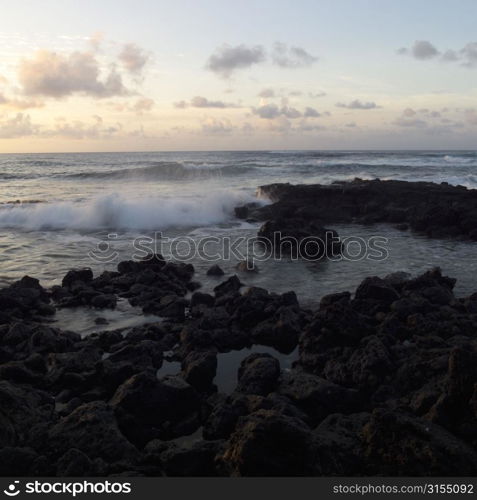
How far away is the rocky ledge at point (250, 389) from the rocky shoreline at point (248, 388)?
0.02 metres

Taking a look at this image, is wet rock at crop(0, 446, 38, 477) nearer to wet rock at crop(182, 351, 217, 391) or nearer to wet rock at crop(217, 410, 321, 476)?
wet rock at crop(217, 410, 321, 476)

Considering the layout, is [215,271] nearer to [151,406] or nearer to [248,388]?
[248,388]

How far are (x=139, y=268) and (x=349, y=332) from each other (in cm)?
742

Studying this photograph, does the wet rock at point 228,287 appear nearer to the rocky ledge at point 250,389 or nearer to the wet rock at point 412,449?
the rocky ledge at point 250,389

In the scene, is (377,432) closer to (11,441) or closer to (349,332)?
(349,332)

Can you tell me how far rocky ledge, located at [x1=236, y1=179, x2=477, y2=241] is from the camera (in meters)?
21.6

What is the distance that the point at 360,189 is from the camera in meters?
27.7

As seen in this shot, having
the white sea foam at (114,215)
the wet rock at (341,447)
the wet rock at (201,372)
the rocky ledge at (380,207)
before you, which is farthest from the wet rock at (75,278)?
the white sea foam at (114,215)

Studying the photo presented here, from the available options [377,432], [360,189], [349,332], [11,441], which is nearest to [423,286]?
[349,332]

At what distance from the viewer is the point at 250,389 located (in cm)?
725

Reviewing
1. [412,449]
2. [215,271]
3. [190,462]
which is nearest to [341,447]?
[412,449]

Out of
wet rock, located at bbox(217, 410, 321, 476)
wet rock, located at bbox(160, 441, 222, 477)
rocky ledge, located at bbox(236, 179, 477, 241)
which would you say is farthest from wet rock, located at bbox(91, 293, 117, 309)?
rocky ledge, located at bbox(236, 179, 477, 241)

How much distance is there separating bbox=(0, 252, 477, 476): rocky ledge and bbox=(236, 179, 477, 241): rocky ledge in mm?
10760

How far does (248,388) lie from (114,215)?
63.2 ft
